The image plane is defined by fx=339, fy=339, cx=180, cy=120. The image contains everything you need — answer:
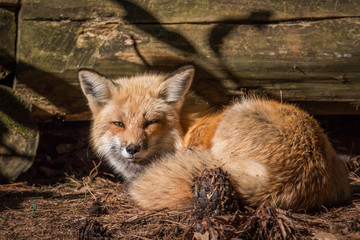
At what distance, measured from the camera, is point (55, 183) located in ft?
12.2

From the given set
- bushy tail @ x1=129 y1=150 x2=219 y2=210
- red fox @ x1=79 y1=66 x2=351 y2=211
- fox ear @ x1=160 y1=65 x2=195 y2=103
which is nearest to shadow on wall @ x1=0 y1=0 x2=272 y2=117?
red fox @ x1=79 y1=66 x2=351 y2=211

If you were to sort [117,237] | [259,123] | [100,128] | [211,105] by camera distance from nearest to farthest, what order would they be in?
1. [117,237]
2. [259,123]
3. [100,128]
4. [211,105]

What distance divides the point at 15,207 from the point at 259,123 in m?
2.11

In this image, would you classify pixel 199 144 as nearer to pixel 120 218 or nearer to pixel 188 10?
pixel 120 218

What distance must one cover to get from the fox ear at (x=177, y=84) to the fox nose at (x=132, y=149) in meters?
0.58

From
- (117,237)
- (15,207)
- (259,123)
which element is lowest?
(15,207)

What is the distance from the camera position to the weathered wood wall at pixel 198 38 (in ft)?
10.3

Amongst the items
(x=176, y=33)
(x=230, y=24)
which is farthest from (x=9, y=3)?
(x=230, y=24)

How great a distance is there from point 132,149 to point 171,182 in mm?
595

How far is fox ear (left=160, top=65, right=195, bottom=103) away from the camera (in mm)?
2951

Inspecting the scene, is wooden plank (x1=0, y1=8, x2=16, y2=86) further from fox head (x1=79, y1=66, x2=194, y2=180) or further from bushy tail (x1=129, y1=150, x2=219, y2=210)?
bushy tail (x1=129, y1=150, x2=219, y2=210)

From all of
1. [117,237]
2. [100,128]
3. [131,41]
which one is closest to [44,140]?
[100,128]

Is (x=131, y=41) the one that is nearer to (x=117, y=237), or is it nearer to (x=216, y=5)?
(x=216, y=5)

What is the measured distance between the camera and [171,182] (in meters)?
2.35
